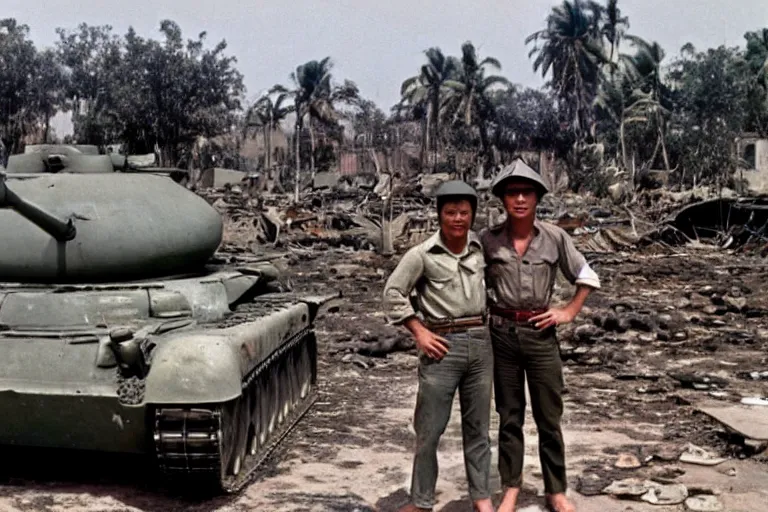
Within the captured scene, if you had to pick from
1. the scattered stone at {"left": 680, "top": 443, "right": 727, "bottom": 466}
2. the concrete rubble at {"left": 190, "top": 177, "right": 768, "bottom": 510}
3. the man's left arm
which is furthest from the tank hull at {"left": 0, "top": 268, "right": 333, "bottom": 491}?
the scattered stone at {"left": 680, "top": 443, "right": 727, "bottom": 466}

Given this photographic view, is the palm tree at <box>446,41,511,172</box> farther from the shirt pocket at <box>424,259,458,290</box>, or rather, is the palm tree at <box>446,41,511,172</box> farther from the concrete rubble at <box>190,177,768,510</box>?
the shirt pocket at <box>424,259,458,290</box>

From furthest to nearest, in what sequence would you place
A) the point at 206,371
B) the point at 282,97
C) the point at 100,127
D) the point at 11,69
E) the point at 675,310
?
1. the point at 282,97
2. the point at 11,69
3. the point at 100,127
4. the point at 675,310
5. the point at 206,371

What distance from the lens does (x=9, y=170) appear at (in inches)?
276

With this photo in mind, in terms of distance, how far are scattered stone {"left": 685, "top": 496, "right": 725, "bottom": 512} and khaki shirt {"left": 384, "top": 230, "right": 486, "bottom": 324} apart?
172cm

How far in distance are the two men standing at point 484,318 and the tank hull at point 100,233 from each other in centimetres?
232

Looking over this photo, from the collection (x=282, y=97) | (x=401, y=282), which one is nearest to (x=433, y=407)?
(x=401, y=282)

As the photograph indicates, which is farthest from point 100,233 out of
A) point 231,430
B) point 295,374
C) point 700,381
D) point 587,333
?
point 587,333

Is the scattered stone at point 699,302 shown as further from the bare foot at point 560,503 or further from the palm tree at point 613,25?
the palm tree at point 613,25

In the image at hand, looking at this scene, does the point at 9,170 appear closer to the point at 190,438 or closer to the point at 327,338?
the point at 190,438

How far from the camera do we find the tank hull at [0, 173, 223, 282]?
6062 mm

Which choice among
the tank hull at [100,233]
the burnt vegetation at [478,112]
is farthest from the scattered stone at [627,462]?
the burnt vegetation at [478,112]

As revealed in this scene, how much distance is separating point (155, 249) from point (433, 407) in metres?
2.57

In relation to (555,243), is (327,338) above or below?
below

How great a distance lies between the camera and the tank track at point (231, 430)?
5020 millimetres
